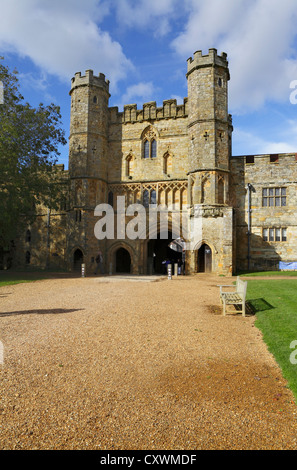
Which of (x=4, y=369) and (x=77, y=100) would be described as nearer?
(x=4, y=369)

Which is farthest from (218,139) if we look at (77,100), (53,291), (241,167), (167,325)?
(167,325)

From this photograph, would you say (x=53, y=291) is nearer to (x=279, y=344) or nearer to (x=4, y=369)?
(x=4, y=369)

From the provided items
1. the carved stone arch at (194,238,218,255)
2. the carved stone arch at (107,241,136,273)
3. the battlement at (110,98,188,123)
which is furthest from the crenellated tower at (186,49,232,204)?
the carved stone arch at (107,241,136,273)

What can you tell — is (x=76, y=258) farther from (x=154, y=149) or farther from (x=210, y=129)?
(x=210, y=129)

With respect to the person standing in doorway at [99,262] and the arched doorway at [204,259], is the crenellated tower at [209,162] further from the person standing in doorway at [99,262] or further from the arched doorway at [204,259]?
the person standing in doorway at [99,262]

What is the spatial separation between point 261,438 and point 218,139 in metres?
21.1

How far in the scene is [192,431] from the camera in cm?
326

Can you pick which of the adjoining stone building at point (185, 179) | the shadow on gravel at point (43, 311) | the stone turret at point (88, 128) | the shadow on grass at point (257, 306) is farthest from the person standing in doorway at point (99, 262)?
the shadow on grass at point (257, 306)

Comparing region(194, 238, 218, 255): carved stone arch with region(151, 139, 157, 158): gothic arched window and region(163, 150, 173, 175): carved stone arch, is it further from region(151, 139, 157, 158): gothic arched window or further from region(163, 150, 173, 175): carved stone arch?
region(151, 139, 157, 158): gothic arched window

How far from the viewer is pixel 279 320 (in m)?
7.46

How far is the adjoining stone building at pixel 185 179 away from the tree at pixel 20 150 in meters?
2.31

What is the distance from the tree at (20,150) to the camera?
19266 mm

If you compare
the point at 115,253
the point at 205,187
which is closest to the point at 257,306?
the point at 205,187

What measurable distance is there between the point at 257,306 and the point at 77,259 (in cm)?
1812
